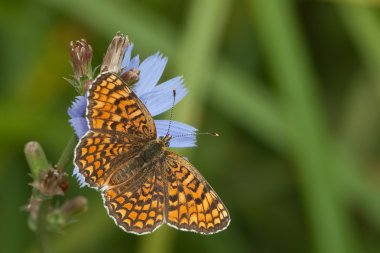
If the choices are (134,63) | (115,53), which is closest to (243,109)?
(134,63)

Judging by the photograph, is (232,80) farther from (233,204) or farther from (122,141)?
(122,141)

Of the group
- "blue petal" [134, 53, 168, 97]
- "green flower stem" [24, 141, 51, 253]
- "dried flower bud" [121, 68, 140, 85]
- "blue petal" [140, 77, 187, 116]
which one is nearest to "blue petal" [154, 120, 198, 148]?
"blue petal" [140, 77, 187, 116]

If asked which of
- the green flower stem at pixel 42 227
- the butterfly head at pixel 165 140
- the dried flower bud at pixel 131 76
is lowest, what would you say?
the green flower stem at pixel 42 227

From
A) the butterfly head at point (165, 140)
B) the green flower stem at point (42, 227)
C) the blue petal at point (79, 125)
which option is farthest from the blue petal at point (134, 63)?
the green flower stem at point (42, 227)

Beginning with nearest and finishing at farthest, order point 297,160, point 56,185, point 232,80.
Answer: point 56,185
point 297,160
point 232,80

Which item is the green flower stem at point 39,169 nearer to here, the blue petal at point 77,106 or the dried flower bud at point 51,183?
the dried flower bud at point 51,183

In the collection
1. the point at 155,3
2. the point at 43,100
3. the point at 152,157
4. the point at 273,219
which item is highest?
the point at 155,3

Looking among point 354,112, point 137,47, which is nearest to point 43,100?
point 137,47
